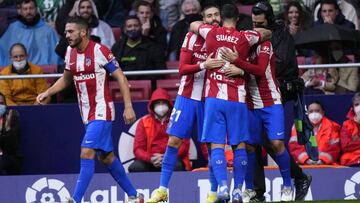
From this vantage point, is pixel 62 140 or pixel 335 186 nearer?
pixel 335 186

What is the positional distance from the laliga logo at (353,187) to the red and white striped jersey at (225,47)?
3.21 metres

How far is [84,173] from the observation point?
13.7m

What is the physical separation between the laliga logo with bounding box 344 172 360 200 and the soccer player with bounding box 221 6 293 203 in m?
2.10

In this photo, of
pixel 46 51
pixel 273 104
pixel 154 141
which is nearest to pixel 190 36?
pixel 273 104

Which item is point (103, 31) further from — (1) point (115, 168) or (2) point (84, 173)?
(2) point (84, 173)

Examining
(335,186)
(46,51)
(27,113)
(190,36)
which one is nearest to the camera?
(190,36)

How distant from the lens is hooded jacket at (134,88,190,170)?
16.4 metres

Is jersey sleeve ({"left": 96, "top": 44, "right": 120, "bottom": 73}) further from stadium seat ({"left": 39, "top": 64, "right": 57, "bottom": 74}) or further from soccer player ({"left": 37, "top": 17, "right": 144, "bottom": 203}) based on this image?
stadium seat ({"left": 39, "top": 64, "right": 57, "bottom": 74})

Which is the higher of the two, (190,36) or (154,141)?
(190,36)

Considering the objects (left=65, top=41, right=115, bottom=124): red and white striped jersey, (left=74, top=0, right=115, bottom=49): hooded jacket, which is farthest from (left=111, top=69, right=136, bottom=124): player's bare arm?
(left=74, top=0, right=115, bottom=49): hooded jacket

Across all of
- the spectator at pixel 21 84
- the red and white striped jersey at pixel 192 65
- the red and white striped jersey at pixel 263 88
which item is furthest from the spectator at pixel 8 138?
the red and white striped jersey at pixel 263 88

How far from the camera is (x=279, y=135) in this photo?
13.8 metres

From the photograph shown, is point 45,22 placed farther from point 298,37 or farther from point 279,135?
point 279,135

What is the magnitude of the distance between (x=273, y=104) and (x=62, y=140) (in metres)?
4.27
